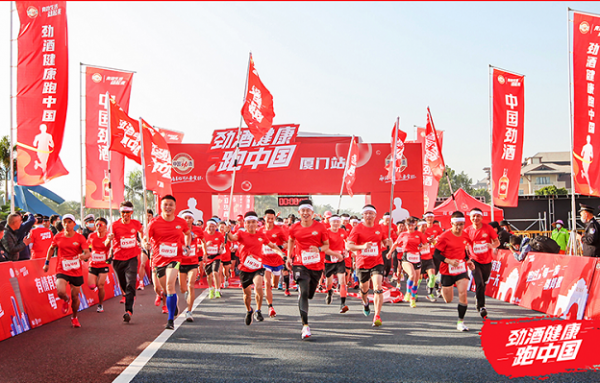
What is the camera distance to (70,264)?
9.33 m

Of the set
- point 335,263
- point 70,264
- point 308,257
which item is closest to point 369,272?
point 308,257

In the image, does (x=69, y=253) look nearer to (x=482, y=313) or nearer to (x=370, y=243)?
(x=370, y=243)

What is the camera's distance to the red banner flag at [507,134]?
16688 millimetres

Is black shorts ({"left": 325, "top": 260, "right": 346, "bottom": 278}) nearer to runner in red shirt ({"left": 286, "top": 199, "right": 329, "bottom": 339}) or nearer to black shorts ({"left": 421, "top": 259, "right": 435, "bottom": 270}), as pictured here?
black shorts ({"left": 421, "top": 259, "right": 435, "bottom": 270})

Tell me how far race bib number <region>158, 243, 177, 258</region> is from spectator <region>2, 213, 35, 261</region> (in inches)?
163

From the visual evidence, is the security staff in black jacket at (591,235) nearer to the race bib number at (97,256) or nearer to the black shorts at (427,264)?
the black shorts at (427,264)

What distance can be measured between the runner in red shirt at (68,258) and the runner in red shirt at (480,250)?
7.30 metres

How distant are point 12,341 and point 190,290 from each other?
3163mm

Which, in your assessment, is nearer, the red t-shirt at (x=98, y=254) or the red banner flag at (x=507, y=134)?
the red t-shirt at (x=98, y=254)

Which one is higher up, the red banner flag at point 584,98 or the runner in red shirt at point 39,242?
the red banner flag at point 584,98

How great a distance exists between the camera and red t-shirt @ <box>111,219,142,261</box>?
1019 centimetres

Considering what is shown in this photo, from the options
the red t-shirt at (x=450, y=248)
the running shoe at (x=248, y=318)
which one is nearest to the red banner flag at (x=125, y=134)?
the running shoe at (x=248, y=318)

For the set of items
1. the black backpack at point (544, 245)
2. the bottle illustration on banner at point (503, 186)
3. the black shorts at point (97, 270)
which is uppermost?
the bottle illustration on banner at point (503, 186)

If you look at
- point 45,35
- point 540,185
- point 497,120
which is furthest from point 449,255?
point 540,185
